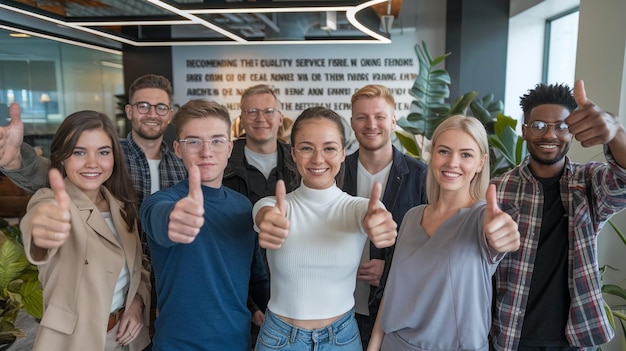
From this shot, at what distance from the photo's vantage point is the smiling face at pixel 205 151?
1558mm

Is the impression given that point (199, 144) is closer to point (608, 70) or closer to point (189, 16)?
point (608, 70)

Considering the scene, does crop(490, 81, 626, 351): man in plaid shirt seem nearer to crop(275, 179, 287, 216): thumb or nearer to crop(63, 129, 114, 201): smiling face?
crop(275, 179, 287, 216): thumb

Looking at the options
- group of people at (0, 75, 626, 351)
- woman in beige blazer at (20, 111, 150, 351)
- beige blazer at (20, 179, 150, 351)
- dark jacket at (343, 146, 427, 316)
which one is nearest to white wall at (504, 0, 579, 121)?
dark jacket at (343, 146, 427, 316)

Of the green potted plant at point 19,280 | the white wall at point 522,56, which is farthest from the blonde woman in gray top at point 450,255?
the white wall at point 522,56

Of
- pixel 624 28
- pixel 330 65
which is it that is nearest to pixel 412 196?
pixel 624 28

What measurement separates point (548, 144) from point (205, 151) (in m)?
1.26

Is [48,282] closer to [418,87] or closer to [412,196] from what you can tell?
[412,196]

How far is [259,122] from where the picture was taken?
8.10 feet

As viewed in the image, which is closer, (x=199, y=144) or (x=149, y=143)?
(x=199, y=144)

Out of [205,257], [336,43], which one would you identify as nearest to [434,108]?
[205,257]

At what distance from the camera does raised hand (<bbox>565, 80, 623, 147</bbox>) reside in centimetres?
144

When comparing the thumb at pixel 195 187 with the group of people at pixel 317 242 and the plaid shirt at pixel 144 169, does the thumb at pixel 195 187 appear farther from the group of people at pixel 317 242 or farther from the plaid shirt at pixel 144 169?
the plaid shirt at pixel 144 169

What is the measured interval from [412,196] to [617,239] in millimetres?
1392

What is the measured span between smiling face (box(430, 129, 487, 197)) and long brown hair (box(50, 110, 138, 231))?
1.19 meters
